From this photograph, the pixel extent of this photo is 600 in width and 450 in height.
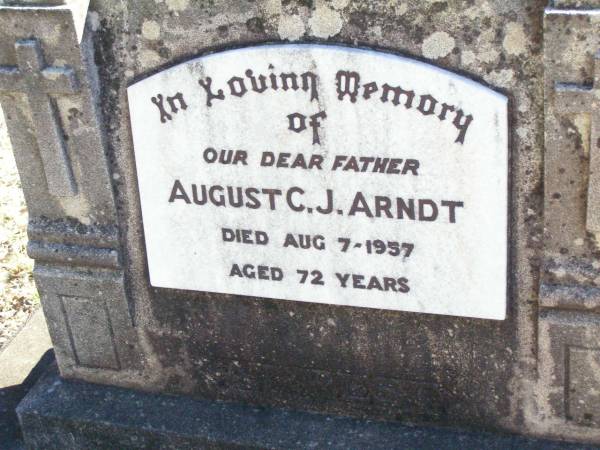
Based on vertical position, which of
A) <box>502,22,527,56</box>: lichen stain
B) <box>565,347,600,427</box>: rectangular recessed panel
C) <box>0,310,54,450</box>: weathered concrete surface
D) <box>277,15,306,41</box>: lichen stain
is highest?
<box>277,15,306,41</box>: lichen stain

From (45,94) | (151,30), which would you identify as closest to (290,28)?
(151,30)

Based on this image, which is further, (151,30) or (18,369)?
(18,369)

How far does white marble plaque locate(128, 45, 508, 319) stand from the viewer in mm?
2588

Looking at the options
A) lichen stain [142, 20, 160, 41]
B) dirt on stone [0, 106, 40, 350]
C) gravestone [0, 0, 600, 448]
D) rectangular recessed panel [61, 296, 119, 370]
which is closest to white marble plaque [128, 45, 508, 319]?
gravestone [0, 0, 600, 448]

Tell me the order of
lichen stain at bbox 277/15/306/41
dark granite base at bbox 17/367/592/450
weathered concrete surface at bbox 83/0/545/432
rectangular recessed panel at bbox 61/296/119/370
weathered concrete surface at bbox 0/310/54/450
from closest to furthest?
weathered concrete surface at bbox 83/0/545/432 → lichen stain at bbox 277/15/306/41 → dark granite base at bbox 17/367/592/450 → rectangular recessed panel at bbox 61/296/119/370 → weathered concrete surface at bbox 0/310/54/450

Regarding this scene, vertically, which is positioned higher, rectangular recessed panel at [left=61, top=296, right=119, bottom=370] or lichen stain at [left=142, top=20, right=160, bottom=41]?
lichen stain at [left=142, top=20, right=160, bottom=41]

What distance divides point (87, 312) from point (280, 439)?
0.81 metres

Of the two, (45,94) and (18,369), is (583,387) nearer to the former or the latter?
(45,94)

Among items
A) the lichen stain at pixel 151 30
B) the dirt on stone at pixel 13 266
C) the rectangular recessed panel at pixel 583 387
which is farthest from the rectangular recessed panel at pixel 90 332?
the rectangular recessed panel at pixel 583 387

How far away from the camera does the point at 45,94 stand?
2.90 m

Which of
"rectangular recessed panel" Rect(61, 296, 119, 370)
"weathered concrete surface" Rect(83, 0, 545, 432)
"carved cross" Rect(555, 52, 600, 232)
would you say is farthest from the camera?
"rectangular recessed panel" Rect(61, 296, 119, 370)

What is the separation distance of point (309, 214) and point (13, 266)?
221cm

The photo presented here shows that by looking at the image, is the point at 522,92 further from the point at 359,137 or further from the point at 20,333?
the point at 20,333

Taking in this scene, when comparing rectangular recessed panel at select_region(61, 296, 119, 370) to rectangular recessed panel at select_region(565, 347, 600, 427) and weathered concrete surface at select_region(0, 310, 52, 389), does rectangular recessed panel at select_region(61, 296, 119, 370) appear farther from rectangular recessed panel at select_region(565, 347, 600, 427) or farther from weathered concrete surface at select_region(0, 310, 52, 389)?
rectangular recessed panel at select_region(565, 347, 600, 427)
